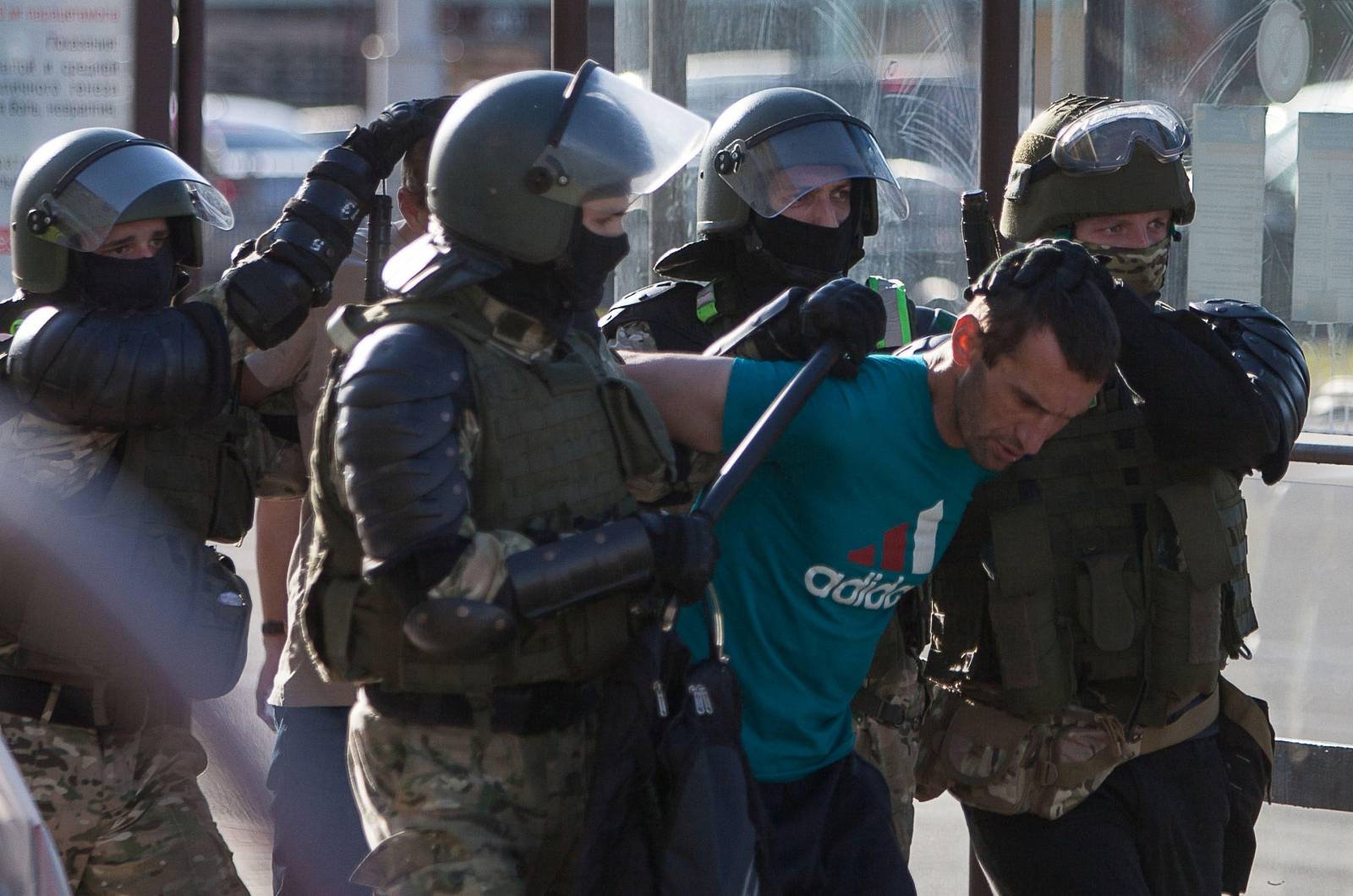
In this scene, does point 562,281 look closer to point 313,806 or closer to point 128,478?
point 128,478

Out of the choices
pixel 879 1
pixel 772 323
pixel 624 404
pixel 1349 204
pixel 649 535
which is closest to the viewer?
pixel 649 535

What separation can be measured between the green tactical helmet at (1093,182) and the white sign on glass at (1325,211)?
1.35m

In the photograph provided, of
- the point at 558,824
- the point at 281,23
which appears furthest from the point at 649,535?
the point at 281,23

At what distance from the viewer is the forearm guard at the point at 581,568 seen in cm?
203

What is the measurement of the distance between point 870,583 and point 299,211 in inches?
44.6

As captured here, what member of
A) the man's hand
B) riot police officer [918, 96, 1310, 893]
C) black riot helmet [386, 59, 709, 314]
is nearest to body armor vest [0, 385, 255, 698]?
the man's hand

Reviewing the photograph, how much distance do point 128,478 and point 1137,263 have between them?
5.63ft

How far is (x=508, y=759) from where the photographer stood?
7.20ft

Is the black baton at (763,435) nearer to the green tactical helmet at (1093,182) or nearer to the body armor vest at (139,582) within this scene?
the green tactical helmet at (1093,182)

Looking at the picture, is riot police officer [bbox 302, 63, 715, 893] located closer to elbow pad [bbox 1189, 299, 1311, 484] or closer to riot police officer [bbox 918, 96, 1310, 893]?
riot police officer [bbox 918, 96, 1310, 893]

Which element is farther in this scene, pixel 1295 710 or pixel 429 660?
pixel 1295 710

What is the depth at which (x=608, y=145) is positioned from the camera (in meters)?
2.30

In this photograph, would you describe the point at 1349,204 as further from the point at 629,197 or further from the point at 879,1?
the point at 629,197

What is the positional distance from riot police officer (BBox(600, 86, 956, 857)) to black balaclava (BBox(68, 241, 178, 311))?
2.61 feet
